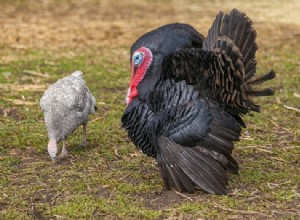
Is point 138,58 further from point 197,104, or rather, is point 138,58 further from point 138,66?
point 197,104

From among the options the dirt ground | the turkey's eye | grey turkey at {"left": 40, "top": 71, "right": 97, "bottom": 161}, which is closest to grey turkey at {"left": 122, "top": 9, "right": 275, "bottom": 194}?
the turkey's eye

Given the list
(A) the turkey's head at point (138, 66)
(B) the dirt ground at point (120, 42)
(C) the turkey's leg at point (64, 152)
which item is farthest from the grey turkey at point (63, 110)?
(A) the turkey's head at point (138, 66)

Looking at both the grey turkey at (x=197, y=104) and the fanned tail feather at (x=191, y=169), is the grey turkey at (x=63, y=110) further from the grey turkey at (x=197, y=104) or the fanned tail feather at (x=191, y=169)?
the fanned tail feather at (x=191, y=169)

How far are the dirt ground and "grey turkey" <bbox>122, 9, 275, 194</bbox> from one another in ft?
0.71

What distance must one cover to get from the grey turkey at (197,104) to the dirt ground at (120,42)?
22 cm

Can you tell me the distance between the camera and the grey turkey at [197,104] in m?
5.00

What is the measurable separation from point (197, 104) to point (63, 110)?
143 centimetres

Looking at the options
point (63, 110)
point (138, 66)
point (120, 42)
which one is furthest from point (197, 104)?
point (120, 42)

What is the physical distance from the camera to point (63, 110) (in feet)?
19.6

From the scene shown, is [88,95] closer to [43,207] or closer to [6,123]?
[6,123]

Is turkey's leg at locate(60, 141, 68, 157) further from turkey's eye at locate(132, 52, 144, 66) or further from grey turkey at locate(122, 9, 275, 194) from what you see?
turkey's eye at locate(132, 52, 144, 66)

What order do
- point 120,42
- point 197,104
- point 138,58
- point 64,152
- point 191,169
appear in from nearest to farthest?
point 191,169 → point 197,104 → point 138,58 → point 64,152 → point 120,42

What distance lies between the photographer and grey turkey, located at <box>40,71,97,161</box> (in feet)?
19.4

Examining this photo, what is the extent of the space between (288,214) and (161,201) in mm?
902
